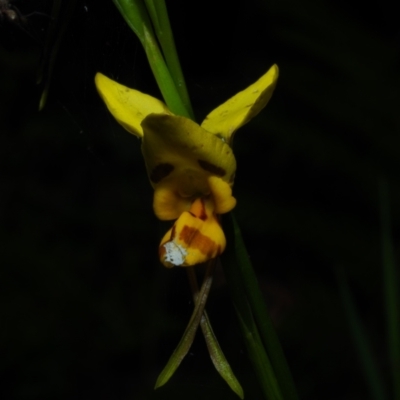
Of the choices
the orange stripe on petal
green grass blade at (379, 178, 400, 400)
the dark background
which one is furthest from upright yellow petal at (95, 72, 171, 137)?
the dark background

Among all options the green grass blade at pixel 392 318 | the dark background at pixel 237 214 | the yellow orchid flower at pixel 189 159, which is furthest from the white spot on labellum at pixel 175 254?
the dark background at pixel 237 214

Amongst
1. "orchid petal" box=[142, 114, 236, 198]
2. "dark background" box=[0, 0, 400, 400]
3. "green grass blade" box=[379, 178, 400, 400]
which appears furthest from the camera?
"dark background" box=[0, 0, 400, 400]

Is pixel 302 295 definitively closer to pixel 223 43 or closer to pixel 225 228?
pixel 223 43

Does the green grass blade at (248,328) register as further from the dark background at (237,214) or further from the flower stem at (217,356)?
the dark background at (237,214)

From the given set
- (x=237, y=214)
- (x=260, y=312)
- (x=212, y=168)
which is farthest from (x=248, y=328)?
(x=237, y=214)

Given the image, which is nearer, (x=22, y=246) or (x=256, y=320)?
(x=256, y=320)

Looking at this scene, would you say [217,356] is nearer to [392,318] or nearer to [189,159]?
[189,159]

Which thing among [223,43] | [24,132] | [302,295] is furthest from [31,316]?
[223,43]

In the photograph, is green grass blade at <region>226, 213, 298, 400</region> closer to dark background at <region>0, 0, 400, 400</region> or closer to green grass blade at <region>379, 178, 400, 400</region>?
green grass blade at <region>379, 178, 400, 400</region>
